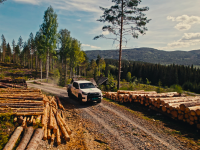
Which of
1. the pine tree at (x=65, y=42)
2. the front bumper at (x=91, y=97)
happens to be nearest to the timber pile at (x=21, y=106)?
the front bumper at (x=91, y=97)

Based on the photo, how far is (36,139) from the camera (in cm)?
490

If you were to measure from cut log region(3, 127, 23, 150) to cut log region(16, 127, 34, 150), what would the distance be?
0.70 ft

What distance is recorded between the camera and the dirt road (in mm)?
5602

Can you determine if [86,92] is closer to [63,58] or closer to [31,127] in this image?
[31,127]

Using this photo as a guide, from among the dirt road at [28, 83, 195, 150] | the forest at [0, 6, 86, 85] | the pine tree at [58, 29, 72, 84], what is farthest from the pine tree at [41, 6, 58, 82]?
the dirt road at [28, 83, 195, 150]

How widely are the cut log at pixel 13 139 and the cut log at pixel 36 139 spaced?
1.70ft

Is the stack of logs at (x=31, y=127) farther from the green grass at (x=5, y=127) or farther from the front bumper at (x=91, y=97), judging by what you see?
the front bumper at (x=91, y=97)

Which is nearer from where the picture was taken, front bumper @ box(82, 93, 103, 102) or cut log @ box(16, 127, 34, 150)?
cut log @ box(16, 127, 34, 150)

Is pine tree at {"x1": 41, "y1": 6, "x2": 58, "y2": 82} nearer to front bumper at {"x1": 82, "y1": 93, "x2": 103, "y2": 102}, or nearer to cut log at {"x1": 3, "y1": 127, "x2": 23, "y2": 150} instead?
front bumper at {"x1": 82, "y1": 93, "x2": 103, "y2": 102}

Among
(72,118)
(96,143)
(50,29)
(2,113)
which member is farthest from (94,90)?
(50,29)

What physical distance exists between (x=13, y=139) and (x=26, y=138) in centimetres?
40

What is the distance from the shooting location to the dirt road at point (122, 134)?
560 cm

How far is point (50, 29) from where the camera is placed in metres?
30.9

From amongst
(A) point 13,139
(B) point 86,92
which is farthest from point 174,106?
(A) point 13,139
